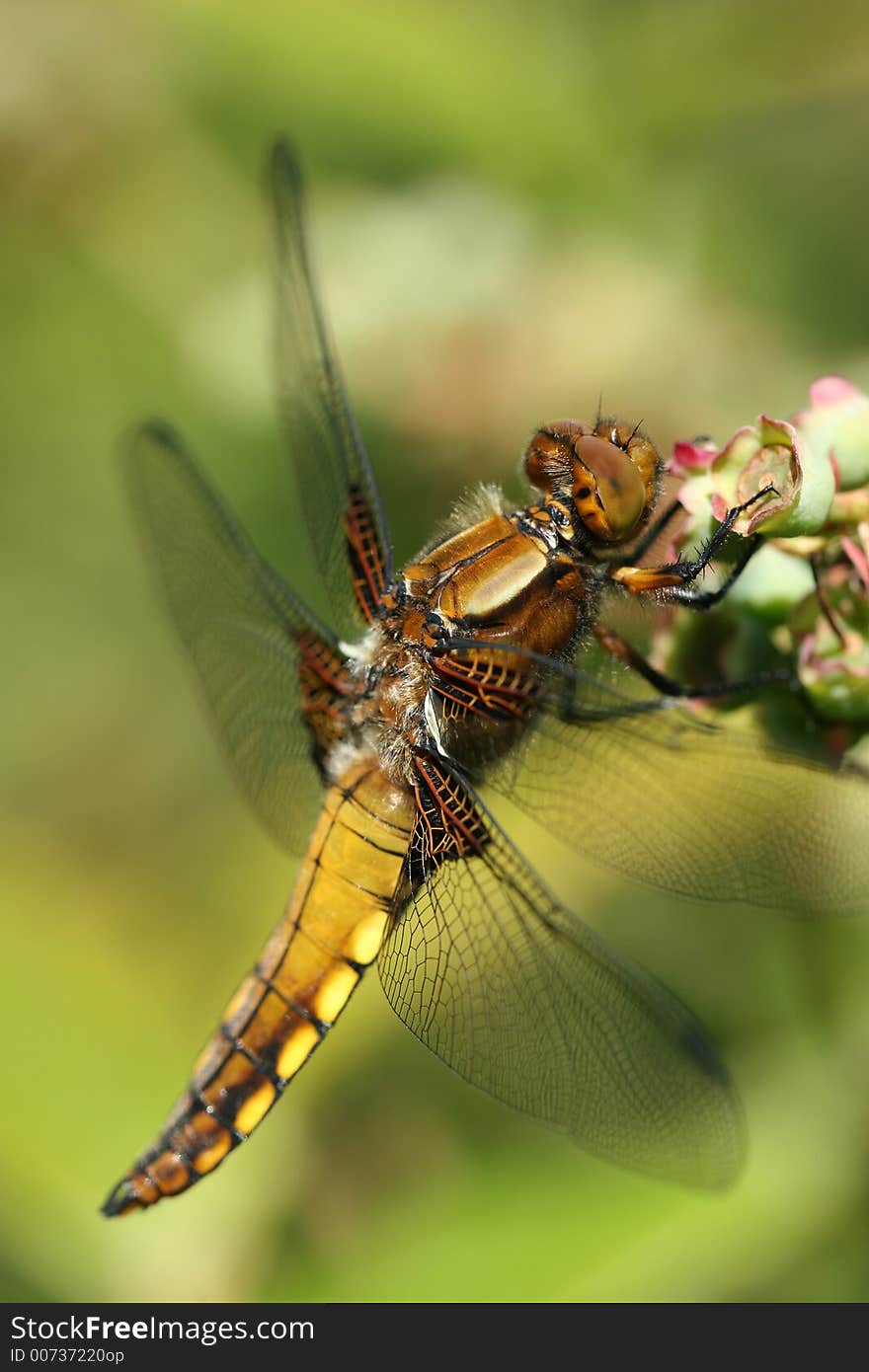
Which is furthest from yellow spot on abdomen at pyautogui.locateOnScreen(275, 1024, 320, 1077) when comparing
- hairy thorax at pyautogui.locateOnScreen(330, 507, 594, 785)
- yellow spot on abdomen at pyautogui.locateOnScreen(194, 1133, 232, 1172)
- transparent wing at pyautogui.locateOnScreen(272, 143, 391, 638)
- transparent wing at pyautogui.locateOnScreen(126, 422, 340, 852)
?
transparent wing at pyautogui.locateOnScreen(272, 143, 391, 638)

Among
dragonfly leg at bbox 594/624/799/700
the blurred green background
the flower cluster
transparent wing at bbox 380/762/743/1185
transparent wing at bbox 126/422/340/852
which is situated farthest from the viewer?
the blurred green background

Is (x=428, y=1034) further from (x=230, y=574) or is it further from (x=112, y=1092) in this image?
(x=112, y=1092)

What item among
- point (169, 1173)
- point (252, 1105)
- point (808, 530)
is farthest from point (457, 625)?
point (169, 1173)

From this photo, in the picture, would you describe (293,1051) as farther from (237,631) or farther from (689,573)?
(689,573)

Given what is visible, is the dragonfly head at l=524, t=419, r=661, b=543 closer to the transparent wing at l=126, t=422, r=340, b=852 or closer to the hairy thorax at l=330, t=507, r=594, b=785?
the hairy thorax at l=330, t=507, r=594, b=785

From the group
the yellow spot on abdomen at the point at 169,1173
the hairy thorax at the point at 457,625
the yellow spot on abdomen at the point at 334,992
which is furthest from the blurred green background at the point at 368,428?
the hairy thorax at the point at 457,625

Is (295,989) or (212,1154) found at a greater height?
(295,989)
